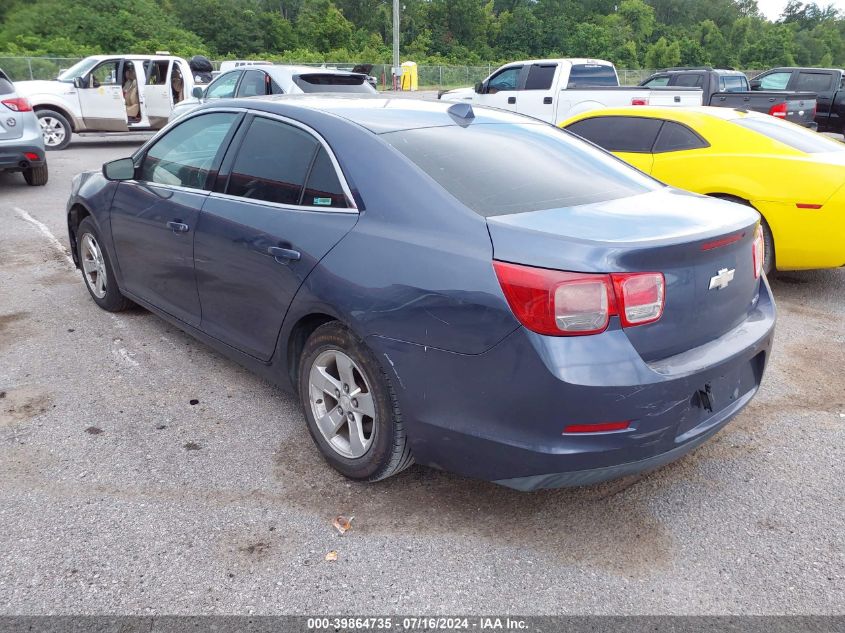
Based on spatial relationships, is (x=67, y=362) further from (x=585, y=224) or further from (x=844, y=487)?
(x=844, y=487)

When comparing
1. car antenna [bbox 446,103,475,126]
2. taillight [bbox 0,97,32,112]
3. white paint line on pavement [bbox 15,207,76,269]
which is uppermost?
car antenna [bbox 446,103,475,126]

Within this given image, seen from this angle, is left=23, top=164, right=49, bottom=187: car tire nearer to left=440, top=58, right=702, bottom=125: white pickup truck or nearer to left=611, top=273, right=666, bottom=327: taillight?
left=440, top=58, right=702, bottom=125: white pickup truck

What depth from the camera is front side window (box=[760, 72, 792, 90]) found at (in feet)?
62.2

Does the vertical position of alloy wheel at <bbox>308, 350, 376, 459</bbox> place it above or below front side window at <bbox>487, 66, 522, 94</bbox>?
below

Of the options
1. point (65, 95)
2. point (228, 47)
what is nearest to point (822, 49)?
point (228, 47)

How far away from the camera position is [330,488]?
3.15 meters

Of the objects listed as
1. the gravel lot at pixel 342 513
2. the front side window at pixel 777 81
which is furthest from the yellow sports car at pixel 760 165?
the front side window at pixel 777 81

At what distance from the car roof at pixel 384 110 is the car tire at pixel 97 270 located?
174cm

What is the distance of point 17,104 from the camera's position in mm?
9391

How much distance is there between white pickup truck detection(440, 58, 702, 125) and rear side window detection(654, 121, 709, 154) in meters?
6.13

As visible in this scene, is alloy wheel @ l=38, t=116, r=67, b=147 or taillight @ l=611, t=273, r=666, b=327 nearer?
taillight @ l=611, t=273, r=666, b=327

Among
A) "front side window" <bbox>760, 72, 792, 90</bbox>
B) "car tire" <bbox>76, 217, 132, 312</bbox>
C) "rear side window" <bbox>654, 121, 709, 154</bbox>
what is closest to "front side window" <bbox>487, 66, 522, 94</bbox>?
"rear side window" <bbox>654, 121, 709, 154</bbox>

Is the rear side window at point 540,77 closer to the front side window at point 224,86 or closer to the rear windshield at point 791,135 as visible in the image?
the front side window at point 224,86

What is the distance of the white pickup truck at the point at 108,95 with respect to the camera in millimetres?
14031
